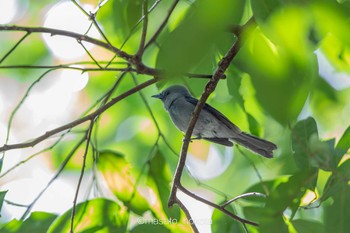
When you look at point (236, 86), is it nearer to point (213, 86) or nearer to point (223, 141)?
point (213, 86)

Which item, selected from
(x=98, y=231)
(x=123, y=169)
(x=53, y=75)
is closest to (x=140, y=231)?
(x=98, y=231)

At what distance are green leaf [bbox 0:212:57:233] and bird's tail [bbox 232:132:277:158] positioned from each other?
1.25m

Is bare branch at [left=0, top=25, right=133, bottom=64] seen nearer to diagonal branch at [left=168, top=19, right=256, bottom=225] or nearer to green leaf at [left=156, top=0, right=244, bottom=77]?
diagonal branch at [left=168, top=19, right=256, bottom=225]

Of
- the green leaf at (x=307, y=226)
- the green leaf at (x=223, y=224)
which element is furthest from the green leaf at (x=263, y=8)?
the green leaf at (x=223, y=224)

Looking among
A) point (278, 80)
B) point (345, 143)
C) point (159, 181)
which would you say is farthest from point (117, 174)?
point (278, 80)

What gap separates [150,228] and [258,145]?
0.94 meters

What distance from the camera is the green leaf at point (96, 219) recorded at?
2.33 metres

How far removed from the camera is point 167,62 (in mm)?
755

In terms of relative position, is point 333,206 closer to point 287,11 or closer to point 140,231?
point 287,11

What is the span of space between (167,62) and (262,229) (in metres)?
0.65

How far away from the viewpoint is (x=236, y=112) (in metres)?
3.19

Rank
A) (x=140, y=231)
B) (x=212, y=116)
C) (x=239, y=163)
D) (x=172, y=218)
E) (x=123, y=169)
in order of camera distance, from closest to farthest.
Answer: (x=140, y=231)
(x=172, y=218)
(x=123, y=169)
(x=212, y=116)
(x=239, y=163)

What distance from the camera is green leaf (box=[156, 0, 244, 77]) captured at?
0.74 m

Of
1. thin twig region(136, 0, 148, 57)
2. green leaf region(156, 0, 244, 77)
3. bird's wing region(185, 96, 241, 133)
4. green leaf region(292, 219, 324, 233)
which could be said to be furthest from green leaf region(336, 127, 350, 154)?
bird's wing region(185, 96, 241, 133)
